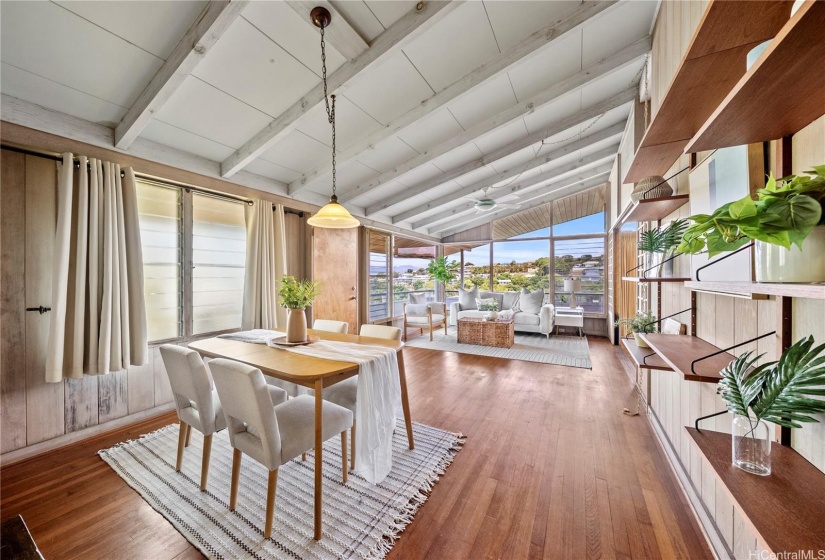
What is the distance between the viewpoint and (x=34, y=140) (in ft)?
6.90

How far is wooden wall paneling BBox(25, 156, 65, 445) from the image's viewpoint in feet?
7.10

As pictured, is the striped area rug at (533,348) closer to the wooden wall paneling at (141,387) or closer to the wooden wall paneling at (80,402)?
→ the wooden wall paneling at (141,387)

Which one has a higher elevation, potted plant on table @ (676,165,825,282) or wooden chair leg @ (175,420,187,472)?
potted plant on table @ (676,165,825,282)

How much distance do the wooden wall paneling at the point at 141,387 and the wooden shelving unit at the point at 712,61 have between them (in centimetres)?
388

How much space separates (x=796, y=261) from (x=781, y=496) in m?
0.54

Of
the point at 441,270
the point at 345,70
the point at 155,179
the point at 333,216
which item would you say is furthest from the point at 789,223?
the point at 441,270

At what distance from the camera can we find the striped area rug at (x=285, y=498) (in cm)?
144

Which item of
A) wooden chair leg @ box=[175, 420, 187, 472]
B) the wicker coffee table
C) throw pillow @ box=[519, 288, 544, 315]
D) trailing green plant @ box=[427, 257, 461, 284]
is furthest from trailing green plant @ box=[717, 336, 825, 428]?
trailing green plant @ box=[427, 257, 461, 284]

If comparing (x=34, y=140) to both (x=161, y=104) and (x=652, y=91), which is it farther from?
(x=652, y=91)

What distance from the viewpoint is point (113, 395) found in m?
2.53

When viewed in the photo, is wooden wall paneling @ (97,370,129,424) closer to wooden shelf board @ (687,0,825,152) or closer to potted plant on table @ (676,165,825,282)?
potted plant on table @ (676,165,825,282)

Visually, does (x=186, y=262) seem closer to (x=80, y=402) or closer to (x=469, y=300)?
(x=80, y=402)

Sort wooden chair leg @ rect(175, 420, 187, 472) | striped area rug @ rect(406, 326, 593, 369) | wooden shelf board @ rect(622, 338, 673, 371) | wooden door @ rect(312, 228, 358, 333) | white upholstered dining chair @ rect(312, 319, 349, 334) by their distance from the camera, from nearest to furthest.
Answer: wooden shelf board @ rect(622, 338, 673, 371)
wooden chair leg @ rect(175, 420, 187, 472)
white upholstered dining chair @ rect(312, 319, 349, 334)
wooden door @ rect(312, 228, 358, 333)
striped area rug @ rect(406, 326, 593, 369)

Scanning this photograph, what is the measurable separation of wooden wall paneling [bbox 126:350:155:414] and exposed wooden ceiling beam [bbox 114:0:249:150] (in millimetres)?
1871
